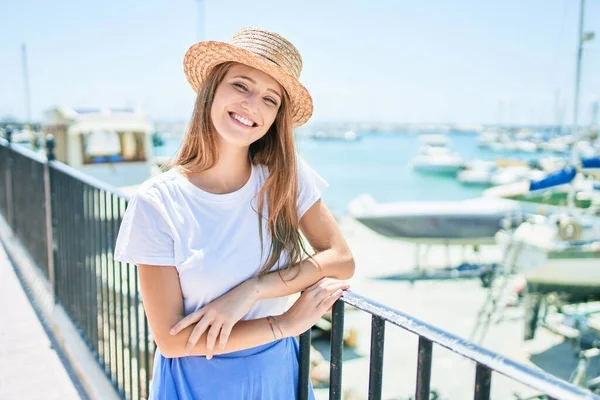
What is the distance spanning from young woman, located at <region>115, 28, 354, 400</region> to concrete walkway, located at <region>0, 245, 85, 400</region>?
1.89 metres

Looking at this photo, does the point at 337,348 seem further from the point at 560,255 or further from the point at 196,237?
the point at 560,255

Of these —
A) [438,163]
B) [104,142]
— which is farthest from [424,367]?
[438,163]

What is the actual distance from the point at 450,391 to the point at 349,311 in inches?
163

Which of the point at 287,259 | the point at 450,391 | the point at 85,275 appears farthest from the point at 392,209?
the point at 287,259

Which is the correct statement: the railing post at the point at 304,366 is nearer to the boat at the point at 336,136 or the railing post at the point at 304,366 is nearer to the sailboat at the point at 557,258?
the sailboat at the point at 557,258

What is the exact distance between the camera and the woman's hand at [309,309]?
4.93 feet

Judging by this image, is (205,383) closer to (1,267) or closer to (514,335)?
(1,267)

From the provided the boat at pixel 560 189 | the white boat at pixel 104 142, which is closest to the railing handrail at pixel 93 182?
the white boat at pixel 104 142

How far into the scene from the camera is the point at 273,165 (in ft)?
5.76

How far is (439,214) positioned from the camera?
21047mm

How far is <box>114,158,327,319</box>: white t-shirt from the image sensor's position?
1.43 meters

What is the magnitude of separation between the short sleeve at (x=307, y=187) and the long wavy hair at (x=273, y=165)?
0.03 meters

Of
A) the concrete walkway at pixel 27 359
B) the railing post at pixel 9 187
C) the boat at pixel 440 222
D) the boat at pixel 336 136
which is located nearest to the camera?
the concrete walkway at pixel 27 359

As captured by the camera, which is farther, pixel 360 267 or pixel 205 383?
pixel 360 267
